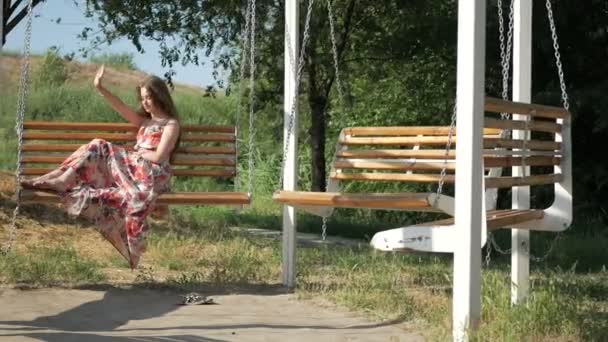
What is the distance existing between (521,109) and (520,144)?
24cm

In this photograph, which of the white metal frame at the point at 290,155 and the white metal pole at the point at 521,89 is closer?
the white metal pole at the point at 521,89

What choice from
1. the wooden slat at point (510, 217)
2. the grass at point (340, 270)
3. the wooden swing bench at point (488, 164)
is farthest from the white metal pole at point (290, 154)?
the wooden slat at point (510, 217)

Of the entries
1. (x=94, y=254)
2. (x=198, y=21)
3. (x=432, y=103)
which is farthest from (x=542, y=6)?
(x=94, y=254)

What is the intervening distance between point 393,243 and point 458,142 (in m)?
0.56

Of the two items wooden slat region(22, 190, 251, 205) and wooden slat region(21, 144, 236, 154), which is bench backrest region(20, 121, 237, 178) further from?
wooden slat region(22, 190, 251, 205)

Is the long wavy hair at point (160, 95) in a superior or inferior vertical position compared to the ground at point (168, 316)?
superior

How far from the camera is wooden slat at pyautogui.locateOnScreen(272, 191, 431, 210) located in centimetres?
533

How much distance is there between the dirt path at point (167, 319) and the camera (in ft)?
17.8

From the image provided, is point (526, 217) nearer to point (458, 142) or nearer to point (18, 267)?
point (458, 142)

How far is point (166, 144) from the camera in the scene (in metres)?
7.22

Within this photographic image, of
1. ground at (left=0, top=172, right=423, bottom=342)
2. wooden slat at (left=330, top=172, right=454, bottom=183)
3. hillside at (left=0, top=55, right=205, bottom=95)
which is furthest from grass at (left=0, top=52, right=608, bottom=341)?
hillside at (left=0, top=55, right=205, bottom=95)

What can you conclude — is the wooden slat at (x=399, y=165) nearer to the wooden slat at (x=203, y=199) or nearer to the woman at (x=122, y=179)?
the wooden slat at (x=203, y=199)

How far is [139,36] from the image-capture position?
12953 millimetres

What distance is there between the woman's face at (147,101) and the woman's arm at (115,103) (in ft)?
0.33
